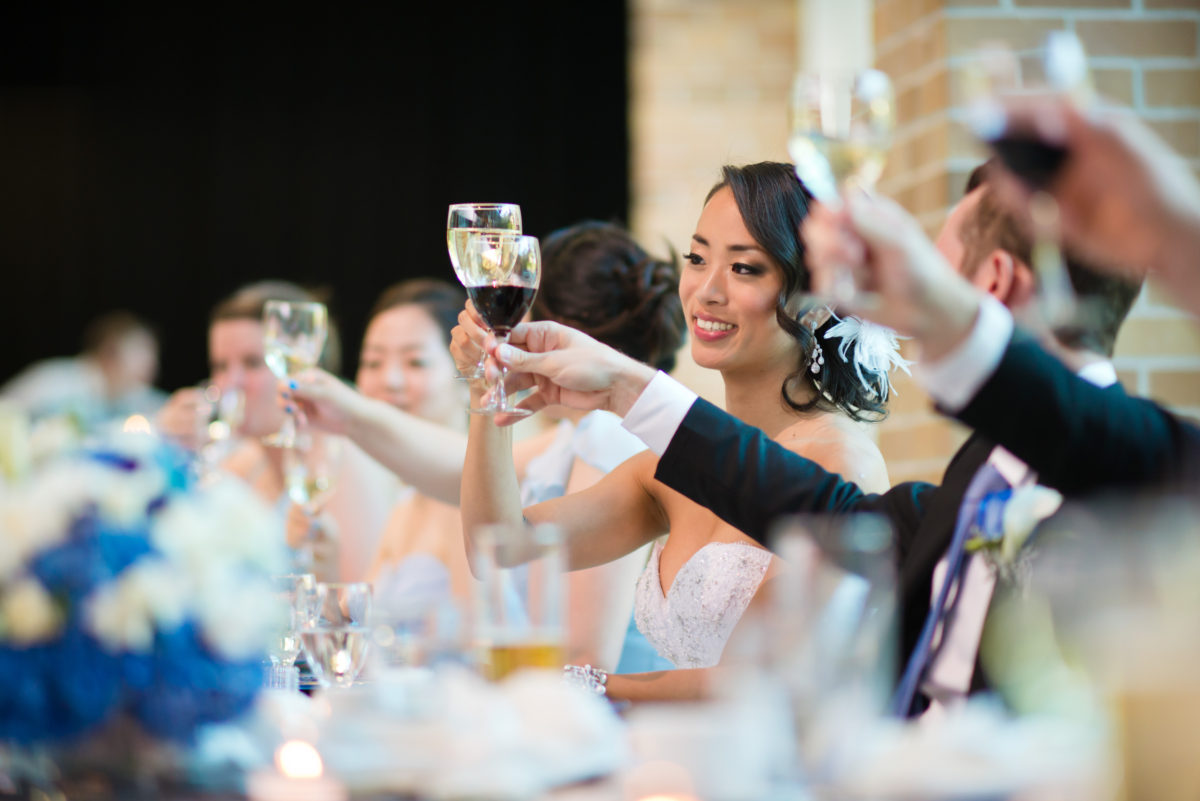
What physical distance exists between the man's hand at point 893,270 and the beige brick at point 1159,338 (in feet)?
6.15

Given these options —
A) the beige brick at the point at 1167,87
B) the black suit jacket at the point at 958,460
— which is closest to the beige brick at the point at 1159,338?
the beige brick at the point at 1167,87

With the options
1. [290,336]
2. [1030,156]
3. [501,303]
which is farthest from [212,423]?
[1030,156]

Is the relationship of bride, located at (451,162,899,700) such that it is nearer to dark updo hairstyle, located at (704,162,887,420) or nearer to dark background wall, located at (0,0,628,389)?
dark updo hairstyle, located at (704,162,887,420)

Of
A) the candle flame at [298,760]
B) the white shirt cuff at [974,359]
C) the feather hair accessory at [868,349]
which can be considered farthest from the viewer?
the feather hair accessory at [868,349]

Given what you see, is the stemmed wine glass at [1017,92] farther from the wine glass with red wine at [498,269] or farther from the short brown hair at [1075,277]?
the wine glass with red wine at [498,269]

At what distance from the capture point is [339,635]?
67.9 inches

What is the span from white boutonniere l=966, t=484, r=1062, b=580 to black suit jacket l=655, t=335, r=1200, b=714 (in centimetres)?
3

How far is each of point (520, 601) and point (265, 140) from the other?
22.7ft

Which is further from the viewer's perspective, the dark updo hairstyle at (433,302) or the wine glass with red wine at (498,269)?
the dark updo hairstyle at (433,302)

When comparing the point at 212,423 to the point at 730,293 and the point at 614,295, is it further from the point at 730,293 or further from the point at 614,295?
the point at 730,293

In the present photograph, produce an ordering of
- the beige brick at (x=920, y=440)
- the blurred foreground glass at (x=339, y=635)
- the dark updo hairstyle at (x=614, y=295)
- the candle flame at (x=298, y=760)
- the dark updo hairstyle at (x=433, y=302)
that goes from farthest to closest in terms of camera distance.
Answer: the dark updo hairstyle at (x=433, y=302) → the dark updo hairstyle at (x=614, y=295) → the beige brick at (x=920, y=440) → the blurred foreground glass at (x=339, y=635) → the candle flame at (x=298, y=760)

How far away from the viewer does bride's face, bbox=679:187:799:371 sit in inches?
97.7

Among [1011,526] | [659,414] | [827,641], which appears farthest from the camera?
[659,414]

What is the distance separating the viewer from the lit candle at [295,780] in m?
1.08
